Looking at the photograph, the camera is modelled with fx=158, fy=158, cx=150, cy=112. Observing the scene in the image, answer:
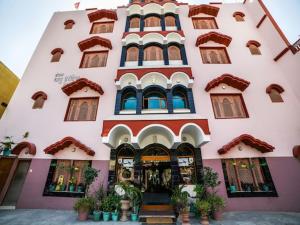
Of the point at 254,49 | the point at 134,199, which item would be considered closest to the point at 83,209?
the point at 134,199

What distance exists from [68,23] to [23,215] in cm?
1679

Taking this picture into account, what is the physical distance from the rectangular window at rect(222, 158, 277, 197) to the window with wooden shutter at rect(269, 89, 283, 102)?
181 inches

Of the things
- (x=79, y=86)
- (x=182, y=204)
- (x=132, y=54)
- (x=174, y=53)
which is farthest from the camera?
(x=132, y=54)

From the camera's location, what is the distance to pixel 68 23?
16391 millimetres

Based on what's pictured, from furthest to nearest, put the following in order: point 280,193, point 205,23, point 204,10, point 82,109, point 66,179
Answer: point 204,10
point 205,23
point 82,109
point 66,179
point 280,193

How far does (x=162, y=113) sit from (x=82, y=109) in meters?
5.96

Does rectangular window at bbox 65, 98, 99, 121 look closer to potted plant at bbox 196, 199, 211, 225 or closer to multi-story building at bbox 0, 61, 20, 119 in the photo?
multi-story building at bbox 0, 61, 20, 119

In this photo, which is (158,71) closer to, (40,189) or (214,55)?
(214,55)

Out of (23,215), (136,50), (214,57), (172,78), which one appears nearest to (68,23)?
(136,50)

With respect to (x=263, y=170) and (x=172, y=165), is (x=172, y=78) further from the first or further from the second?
(x=263, y=170)

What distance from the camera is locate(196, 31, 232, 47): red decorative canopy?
1352 centimetres

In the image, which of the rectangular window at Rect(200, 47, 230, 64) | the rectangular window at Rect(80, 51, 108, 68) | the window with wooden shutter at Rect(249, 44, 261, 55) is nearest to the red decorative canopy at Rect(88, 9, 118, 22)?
the rectangular window at Rect(80, 51, 108, 68)

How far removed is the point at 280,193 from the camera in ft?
29.5

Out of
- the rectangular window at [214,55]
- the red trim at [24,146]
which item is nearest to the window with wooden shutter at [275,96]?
the rectangular window at [214,55]
